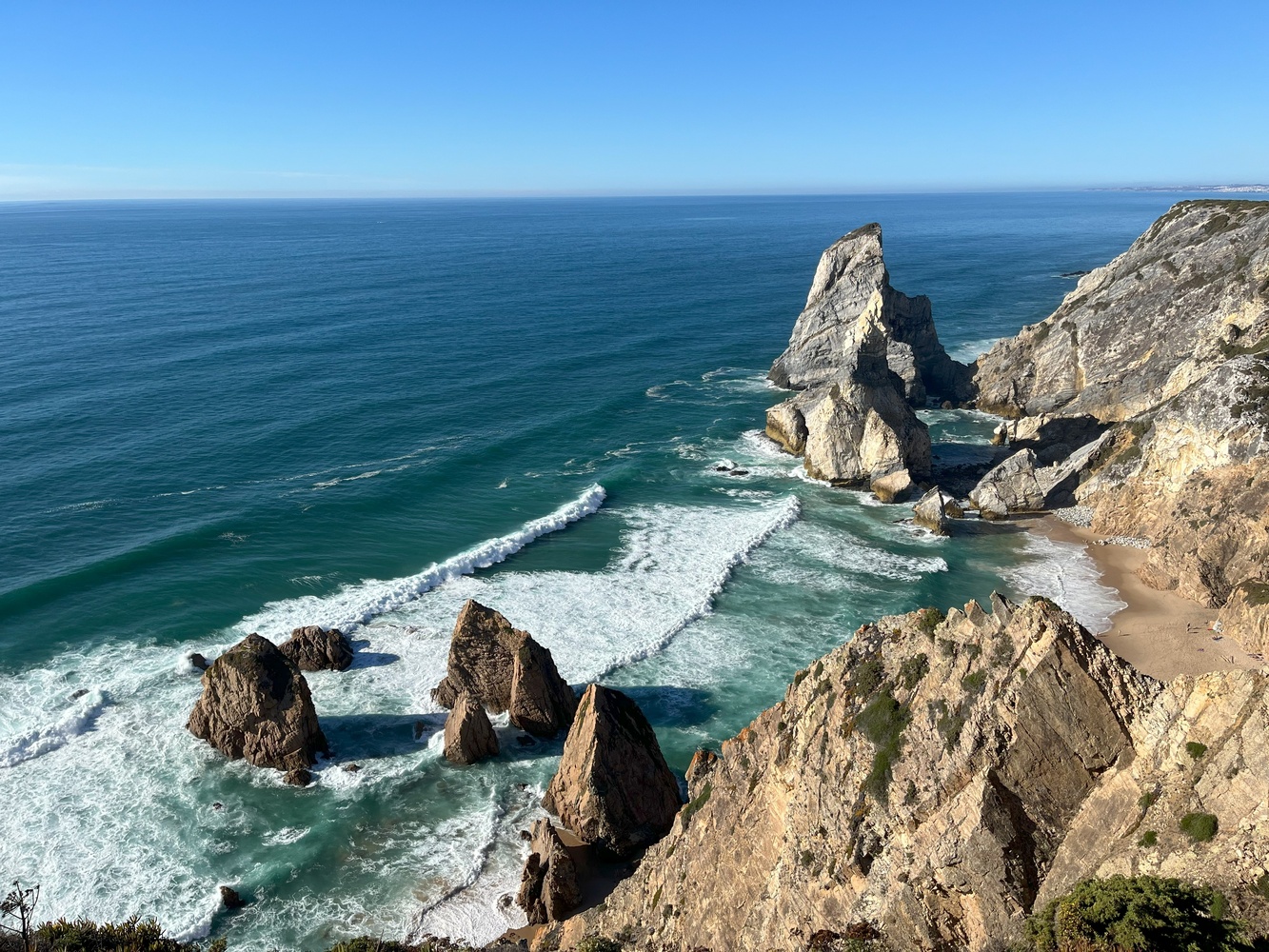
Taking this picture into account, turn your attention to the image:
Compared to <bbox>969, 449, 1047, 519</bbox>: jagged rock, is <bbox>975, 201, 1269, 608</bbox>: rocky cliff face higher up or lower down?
higher up

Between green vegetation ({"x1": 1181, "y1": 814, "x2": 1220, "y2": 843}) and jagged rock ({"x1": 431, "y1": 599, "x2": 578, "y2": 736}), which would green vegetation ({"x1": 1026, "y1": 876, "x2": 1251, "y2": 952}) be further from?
jagged rock ({"x1": 431, "y1": 599, "x2": 578, "y2": 736})

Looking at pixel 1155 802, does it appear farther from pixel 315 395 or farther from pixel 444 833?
pixel 315 395

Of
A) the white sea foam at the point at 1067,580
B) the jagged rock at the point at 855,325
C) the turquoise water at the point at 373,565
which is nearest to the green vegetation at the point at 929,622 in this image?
the turquoise water at the point at 373,565

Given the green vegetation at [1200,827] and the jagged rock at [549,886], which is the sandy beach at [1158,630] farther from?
the jagged rock at [549,886]

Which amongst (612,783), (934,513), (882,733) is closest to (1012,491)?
(934,513)

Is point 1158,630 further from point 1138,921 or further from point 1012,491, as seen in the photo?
point 1138,921


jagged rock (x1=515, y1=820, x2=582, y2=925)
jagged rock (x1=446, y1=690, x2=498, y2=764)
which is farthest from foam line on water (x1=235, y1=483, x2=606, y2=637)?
jagged rock (x1=515, y1=820, x2=582, y2=925)
